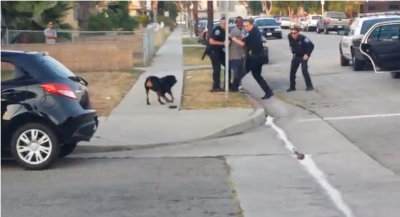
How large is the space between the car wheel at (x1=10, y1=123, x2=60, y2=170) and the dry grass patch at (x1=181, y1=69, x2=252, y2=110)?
241 inches

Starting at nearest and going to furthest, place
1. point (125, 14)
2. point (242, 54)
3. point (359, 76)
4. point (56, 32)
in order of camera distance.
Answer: point (242, 54) → point (359, 76) → point (56, 32) → point (125, 14)

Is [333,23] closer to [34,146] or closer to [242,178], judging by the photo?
[34,146]

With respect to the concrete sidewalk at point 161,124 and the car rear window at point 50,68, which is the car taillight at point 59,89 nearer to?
the car rear window at point 50,68

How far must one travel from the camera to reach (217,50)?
18.5 meters

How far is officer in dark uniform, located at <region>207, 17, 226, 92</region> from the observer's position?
60.0 feet

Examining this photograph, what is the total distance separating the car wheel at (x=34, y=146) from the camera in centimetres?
1023

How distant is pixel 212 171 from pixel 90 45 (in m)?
17.5

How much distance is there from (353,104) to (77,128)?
307 inches

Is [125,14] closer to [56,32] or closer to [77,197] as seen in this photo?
[56,32]

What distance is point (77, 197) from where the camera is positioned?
8469 mm

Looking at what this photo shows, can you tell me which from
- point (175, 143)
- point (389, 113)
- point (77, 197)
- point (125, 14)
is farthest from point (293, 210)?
point (125, 14)

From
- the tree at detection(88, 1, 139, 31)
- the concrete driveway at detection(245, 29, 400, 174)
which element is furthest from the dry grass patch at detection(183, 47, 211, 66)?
the tree at detection(88, 1, 139, 31)

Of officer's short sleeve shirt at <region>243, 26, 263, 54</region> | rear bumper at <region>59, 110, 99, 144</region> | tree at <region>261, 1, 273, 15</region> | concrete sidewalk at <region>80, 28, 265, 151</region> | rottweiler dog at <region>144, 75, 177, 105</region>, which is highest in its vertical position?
officer's short sleeve shirt at <region>243, 26, 263, 54</region>

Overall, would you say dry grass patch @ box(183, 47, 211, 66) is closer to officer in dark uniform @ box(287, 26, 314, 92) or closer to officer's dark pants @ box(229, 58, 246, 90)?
officer in dark uniform @ box(287, 26, 314, 92)
